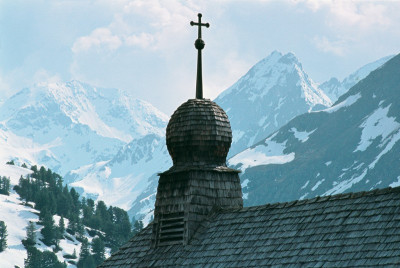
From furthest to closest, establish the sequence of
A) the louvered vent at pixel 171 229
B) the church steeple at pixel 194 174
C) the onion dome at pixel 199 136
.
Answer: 1. the onion dome at pixel 199 136
2. the church steeple at pixel 194 174
3. the louvered vent at pixel 171 229

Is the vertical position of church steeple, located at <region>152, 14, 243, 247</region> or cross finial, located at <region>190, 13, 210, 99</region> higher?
cross finial, located at <region>190, 13, 210, 99</region>

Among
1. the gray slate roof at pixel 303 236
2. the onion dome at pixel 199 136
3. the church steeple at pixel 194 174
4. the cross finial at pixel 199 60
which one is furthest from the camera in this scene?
the cross finial at pixel 199 60

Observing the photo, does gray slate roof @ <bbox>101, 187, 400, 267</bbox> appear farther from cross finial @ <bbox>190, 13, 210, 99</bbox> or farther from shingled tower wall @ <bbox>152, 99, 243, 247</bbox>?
cross finial @ <bbox>190, 13, 210, 99</bbox>

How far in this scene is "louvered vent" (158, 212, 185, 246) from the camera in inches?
1624

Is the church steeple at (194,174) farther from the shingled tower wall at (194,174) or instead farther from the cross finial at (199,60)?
the cross finial at (199,60)

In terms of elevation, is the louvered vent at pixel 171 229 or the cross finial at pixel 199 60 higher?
the cross finial at pixel 199 60

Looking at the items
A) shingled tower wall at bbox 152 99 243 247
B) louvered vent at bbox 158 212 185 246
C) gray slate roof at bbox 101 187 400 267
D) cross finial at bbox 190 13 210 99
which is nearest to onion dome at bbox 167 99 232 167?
shingled tower wall at bbox 152 99 243 247

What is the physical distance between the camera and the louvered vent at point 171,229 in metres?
41.2

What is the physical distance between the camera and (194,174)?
139 feet

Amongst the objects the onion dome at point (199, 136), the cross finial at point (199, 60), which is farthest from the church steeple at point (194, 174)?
the cross finial at point (199, 60)

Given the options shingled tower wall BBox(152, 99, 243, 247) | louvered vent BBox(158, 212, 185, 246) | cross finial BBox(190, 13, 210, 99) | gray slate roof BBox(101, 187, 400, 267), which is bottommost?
gray slate roof BBox(101, 187, 400, 267)

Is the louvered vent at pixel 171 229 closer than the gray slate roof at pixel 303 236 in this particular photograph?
No

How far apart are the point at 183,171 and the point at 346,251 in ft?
41.9

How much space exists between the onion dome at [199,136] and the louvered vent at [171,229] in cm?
240
